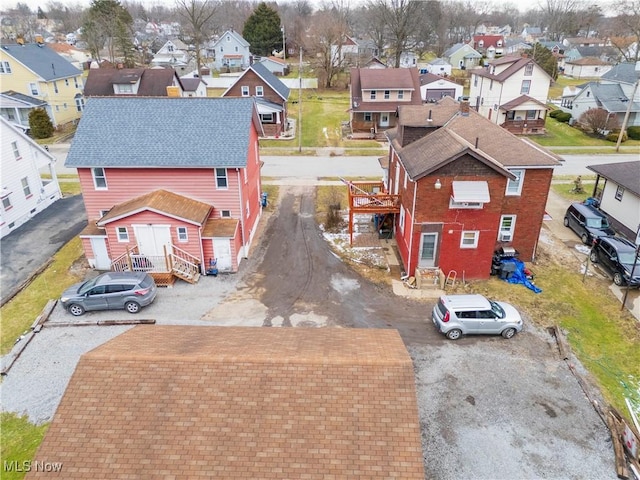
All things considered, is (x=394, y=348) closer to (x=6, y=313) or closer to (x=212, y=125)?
(x=212, y=125)

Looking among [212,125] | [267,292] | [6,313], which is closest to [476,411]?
[267,292]

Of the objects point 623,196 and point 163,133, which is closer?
point 163,133

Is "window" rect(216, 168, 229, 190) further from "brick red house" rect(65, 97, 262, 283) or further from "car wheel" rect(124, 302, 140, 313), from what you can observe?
"car wheel" rect(124, 302, 140, 313)

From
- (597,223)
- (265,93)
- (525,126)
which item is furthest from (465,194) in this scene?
(265,93)

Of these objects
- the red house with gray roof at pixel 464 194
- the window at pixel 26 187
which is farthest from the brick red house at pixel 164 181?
the window at pixel 26 187

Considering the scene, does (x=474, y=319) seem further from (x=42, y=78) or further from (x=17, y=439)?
(x=42, y=78)

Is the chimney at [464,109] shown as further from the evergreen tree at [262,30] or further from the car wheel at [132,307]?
the evergreen tree at [262,30]
